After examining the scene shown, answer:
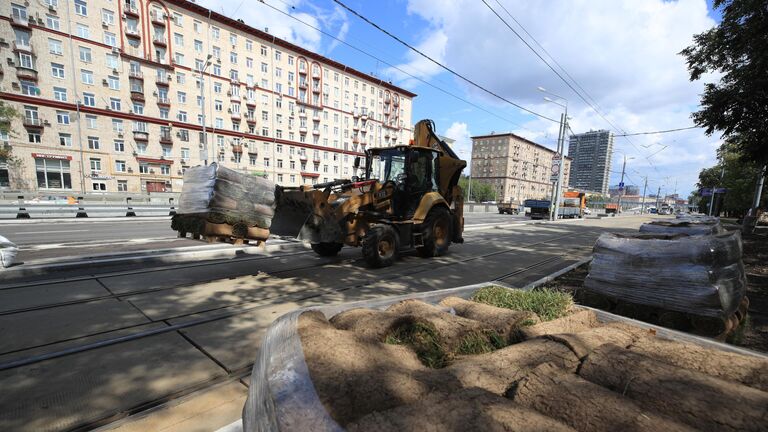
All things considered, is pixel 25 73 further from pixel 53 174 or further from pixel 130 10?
pixel 130 10

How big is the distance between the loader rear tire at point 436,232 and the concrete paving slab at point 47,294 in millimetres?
6325

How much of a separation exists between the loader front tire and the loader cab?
0.84 metres

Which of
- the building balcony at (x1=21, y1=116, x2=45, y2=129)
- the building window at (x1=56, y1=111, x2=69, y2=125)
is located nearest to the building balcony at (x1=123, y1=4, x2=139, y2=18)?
the building window at (x1=56, y1=111, x2=69, y2=125)

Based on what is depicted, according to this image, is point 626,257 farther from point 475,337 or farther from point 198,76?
point 198,76

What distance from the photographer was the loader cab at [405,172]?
7914 mm

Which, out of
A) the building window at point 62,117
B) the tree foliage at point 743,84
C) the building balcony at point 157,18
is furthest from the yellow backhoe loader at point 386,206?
the building balcony at point 157,18

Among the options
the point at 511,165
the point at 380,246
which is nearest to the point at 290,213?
the point at 380,246

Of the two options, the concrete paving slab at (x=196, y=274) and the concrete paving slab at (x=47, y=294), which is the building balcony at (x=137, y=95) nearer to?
the concrete paving slab at (x=196, y=274)

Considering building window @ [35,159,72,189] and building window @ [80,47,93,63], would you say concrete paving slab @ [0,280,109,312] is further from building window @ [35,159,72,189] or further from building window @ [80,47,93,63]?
building window @ [80,47,93,63]

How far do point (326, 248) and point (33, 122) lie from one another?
4723cm

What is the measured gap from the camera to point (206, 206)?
5.17 m

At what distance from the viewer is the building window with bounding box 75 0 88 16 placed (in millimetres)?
36531

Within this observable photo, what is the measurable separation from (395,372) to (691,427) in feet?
3.07

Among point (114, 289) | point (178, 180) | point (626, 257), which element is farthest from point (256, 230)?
point (178, 180)
